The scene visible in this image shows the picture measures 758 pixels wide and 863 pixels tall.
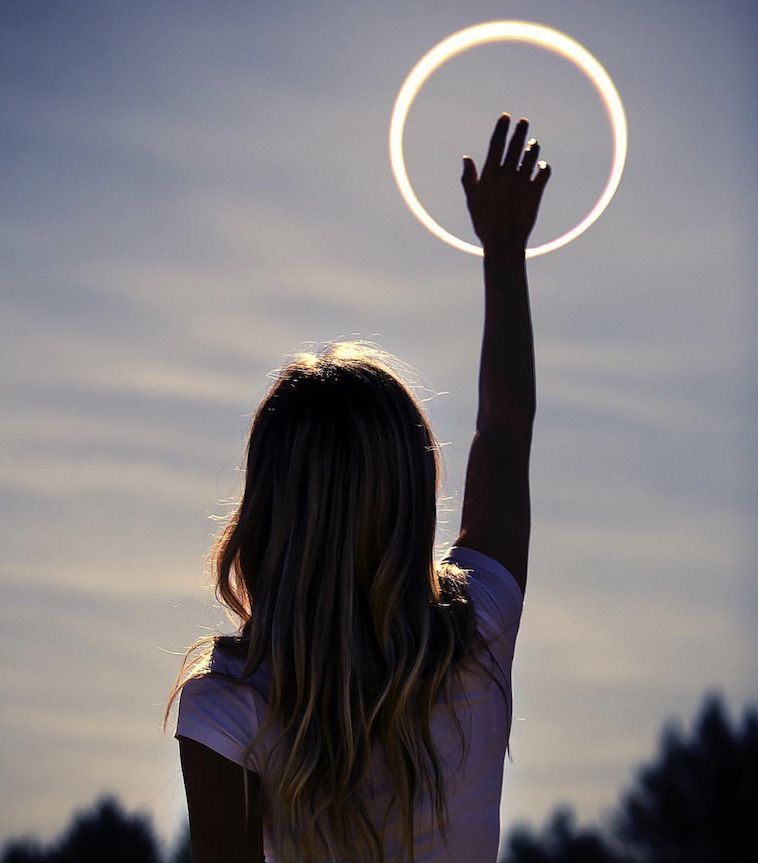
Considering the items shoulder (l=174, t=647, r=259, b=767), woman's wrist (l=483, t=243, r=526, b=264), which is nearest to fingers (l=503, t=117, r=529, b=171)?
woman's wrist (l=483, t=243, r=526, b=264)

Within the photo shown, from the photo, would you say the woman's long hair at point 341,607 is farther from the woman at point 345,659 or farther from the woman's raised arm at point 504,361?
the woman's raised arm at point 504,361

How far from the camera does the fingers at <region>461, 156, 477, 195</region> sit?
4.94 metres

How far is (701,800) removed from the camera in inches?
3076

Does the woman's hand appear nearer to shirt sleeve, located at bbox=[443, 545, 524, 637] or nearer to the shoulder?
shirt sleeve, located at bbox=[443, 545, 524, 637]

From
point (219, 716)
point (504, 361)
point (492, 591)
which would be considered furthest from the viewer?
point (504, 361)

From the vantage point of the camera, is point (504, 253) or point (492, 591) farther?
point (504, 253)

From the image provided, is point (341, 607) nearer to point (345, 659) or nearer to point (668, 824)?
point (345, 659)

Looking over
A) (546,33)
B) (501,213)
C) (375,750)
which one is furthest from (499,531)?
(546,33)

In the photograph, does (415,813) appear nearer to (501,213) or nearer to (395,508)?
(395,508)

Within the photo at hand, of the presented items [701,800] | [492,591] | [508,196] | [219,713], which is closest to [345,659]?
[219,713]

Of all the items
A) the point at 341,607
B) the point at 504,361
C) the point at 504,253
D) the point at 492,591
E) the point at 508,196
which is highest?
the point at 508,196

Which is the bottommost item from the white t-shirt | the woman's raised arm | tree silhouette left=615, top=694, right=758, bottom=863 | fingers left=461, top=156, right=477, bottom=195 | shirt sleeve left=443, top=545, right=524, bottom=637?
the white t-shirt

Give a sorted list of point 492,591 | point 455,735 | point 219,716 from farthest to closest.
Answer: point 492,591
point 455,735
point 219,716

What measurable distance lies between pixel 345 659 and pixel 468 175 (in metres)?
1.97
